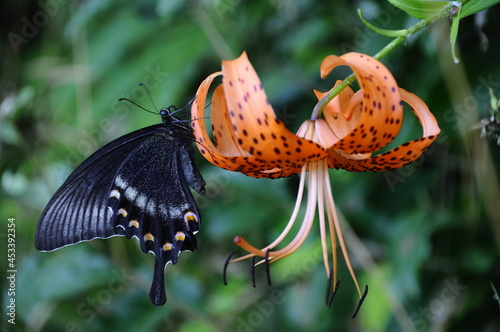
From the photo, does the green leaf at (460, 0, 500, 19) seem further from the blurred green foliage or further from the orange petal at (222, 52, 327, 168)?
the blurred green foliage

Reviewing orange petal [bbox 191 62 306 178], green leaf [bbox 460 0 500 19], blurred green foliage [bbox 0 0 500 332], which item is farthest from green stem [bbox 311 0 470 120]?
blurred green foliage [bbox 0 0 500 332]

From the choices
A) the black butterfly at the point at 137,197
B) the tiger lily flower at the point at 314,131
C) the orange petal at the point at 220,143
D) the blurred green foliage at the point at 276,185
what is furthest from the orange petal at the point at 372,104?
the blurred green foliage at the point at 276,185

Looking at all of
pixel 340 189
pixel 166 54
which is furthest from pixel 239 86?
→ pixel 166 54

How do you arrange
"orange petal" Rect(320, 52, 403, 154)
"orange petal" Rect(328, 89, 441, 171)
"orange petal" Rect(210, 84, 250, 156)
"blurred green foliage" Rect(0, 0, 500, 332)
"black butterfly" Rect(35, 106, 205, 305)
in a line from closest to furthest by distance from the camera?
"orange petal" Rect(320, 52, 403, 154) → "orange petal" Rect(328, 89, 441, 171) → "orange petal" Rect(210, 84, 250, 156) → "black butterfly" Rect(35, 106, 205, 305) → "blurred green foliage" Rect(0, 0, 500, 332)

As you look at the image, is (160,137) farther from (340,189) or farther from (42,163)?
(42,163)

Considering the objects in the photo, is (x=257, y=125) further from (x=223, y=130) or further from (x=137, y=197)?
Result: (x=137, y=197)

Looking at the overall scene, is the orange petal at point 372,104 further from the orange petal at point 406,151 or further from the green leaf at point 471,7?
the green leaf at point 471,7
